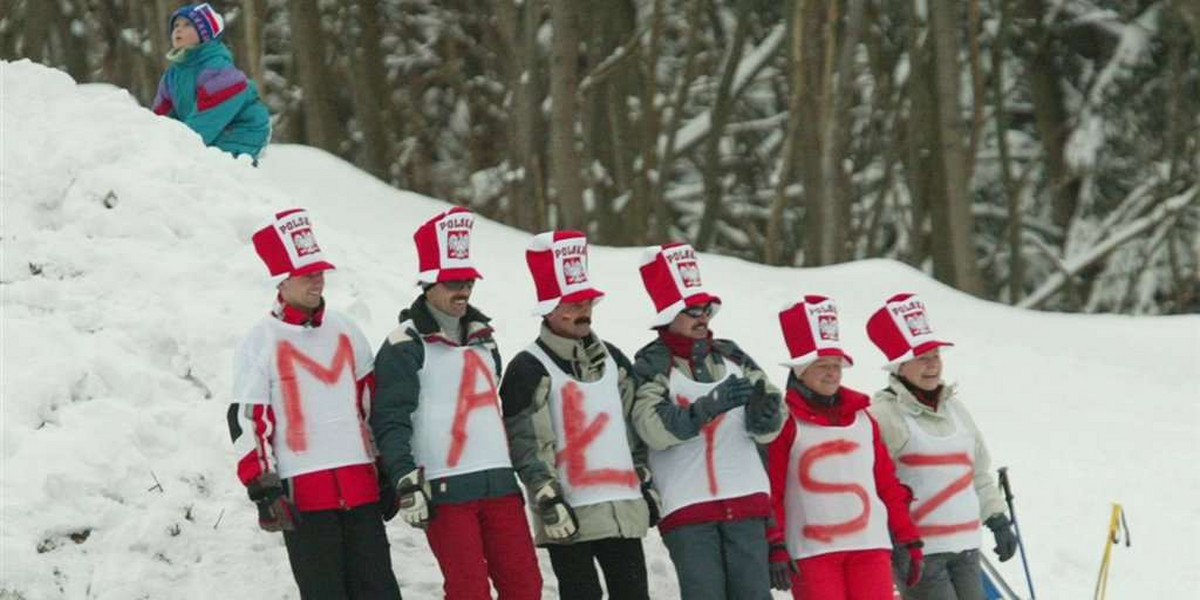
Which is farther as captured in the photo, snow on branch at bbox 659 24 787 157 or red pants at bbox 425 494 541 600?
snow on branch at bbox 659 24 787 157

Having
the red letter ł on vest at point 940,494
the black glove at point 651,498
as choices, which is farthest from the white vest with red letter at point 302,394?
the red letter ł on vest at point 940,494

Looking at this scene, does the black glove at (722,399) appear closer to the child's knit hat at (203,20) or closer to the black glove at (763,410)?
the black glove at (763,410)

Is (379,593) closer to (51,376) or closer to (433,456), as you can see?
(433,456)

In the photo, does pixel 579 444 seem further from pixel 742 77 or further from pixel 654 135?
pixel 742 77

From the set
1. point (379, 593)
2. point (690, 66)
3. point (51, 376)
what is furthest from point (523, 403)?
point (690, 66)

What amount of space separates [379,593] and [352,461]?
0.45 metres

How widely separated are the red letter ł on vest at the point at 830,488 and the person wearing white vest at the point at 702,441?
0.16 metres

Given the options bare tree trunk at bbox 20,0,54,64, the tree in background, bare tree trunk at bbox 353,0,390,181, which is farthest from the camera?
bare tree trunk at bbox 353,0,390,181

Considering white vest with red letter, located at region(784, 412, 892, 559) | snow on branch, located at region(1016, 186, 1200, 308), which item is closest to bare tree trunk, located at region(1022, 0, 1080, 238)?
snow on branch, located at region(1016, 186, 1200, 308)

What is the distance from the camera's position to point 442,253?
21.4 feet

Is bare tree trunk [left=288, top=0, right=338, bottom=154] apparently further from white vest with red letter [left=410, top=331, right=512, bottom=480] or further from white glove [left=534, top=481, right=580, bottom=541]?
white glove [left=534, top=481, right=580, bottom=541]

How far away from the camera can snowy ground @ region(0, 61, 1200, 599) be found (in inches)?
269

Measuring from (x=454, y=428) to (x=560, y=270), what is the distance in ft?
2.30

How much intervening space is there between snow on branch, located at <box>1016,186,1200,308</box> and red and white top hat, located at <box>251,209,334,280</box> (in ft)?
49.2
